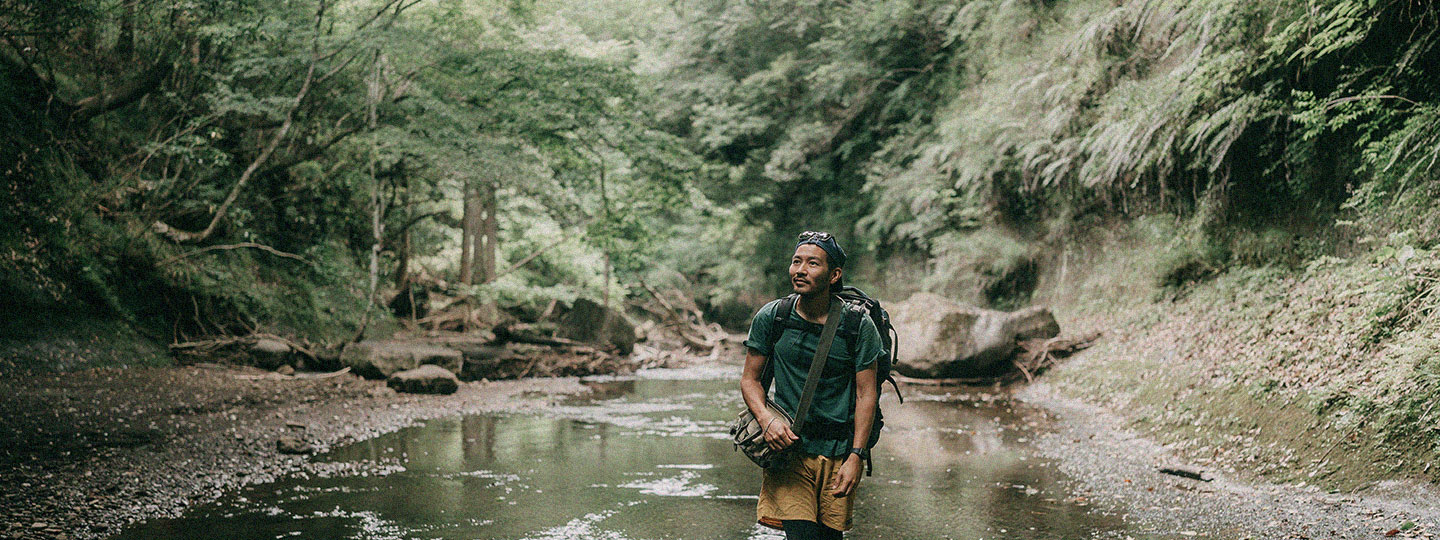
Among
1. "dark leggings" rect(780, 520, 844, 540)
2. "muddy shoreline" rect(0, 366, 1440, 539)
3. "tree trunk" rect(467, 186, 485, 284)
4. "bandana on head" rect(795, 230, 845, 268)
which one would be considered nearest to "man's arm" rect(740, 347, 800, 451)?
"dark leggings" rect(780, 520, 844, 540)

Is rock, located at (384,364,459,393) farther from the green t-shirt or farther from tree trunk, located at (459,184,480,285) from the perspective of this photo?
the green t-shirt

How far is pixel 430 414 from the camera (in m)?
11.2

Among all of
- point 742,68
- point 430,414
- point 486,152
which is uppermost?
point 742,68

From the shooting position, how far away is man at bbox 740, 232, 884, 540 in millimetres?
3635

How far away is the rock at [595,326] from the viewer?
1845 centimetres

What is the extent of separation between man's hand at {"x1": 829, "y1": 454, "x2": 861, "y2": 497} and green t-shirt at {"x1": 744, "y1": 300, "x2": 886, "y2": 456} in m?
0.11

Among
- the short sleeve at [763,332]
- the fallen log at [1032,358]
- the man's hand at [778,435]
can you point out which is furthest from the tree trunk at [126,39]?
the fallen log at [1032,358]

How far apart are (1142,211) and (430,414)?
1154 cm

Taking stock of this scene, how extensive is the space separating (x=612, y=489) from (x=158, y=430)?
4.74 metres

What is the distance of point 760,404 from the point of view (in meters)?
3.70

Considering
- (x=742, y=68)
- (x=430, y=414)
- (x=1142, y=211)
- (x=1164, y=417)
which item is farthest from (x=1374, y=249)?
(x=742, y=68)

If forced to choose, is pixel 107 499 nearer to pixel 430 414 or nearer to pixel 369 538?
pixel 369 538

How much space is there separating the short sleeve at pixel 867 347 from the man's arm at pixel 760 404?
8.0 inches

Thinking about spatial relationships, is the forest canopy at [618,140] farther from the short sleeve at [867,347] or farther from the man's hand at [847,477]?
the man's hand at [847,477]
